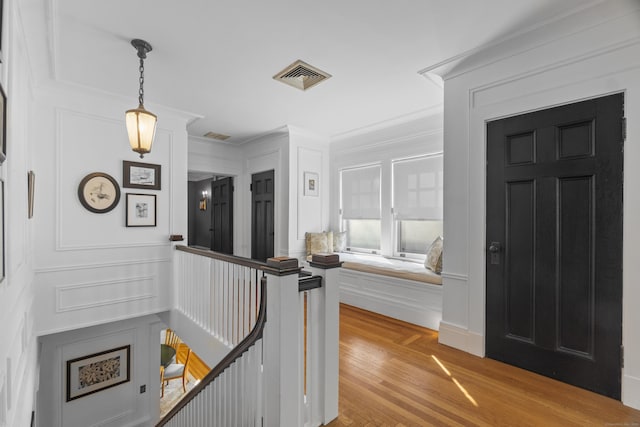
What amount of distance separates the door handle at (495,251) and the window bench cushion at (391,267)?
0.87 meters

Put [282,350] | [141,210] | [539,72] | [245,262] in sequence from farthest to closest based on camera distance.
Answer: [141,210] → [539,72] → [245,262] → [282,350]

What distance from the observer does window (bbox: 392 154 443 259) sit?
4.10m

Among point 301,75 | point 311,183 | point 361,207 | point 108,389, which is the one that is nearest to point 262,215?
point 311,183

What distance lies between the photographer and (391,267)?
388cm

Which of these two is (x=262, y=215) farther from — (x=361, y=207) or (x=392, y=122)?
(x=392, y=122)

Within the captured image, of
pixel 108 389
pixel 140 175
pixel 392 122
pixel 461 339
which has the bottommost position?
pixel 108 389

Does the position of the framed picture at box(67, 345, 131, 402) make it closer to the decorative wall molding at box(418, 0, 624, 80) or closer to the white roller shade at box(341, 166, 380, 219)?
the white roller shade at box(341, 166, 380, 219)

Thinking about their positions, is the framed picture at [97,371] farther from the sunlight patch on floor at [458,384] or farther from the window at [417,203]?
the window at [417,203]

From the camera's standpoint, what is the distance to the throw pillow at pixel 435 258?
11.7 ft

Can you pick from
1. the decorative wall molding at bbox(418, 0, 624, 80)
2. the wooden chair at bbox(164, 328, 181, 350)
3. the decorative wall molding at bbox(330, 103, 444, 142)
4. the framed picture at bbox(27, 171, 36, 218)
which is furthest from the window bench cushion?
the wooden chair at bbox(164, 328, 181, 350)

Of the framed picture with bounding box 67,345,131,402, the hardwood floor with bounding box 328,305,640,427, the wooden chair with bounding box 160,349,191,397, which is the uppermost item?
the hardwood floor with bounding box 328,305,640,427

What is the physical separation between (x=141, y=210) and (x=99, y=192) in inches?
17.9

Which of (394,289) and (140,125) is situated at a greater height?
(140,125)

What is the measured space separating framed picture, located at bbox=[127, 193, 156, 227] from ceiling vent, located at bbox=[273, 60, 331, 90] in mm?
2149
